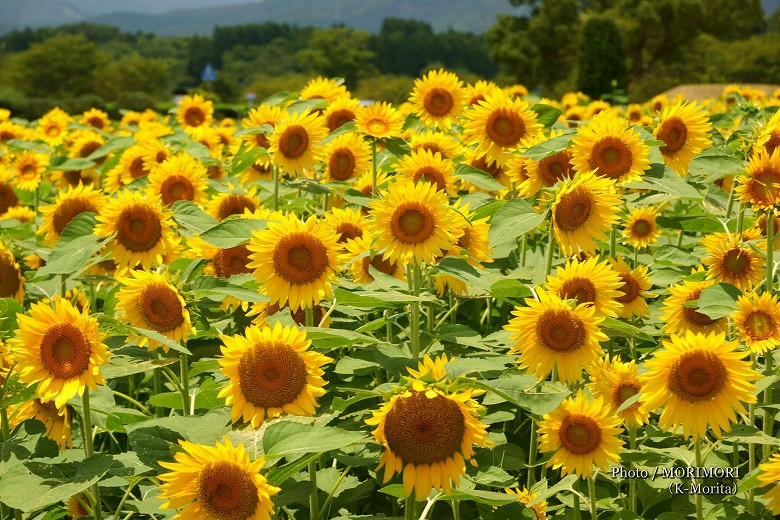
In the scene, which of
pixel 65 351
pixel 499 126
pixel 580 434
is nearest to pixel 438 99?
pixel 499 126

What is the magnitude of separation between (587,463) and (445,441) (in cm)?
58

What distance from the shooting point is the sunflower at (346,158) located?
414 centimetres

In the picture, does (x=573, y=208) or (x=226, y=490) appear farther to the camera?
(x=573, y=208)

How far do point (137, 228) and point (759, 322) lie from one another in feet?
6.62

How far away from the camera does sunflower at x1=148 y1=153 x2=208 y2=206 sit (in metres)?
3.72

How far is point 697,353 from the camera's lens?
2.27 metres

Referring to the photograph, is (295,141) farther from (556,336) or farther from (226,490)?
(226,490)

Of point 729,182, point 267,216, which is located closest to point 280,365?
point 267,216

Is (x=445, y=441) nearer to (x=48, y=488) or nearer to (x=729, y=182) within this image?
(x=48, y=488)

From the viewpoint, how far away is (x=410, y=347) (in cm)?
280

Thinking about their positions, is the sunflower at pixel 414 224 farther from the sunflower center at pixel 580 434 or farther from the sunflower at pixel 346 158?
the sunflower at pixel 346 158

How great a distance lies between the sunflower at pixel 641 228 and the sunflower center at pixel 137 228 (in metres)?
1.98

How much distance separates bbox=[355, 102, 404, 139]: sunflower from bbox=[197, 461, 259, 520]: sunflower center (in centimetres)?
213

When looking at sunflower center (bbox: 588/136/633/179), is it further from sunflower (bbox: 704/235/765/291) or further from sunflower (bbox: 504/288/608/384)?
sunflower (bbox: 504/288/608/384)
